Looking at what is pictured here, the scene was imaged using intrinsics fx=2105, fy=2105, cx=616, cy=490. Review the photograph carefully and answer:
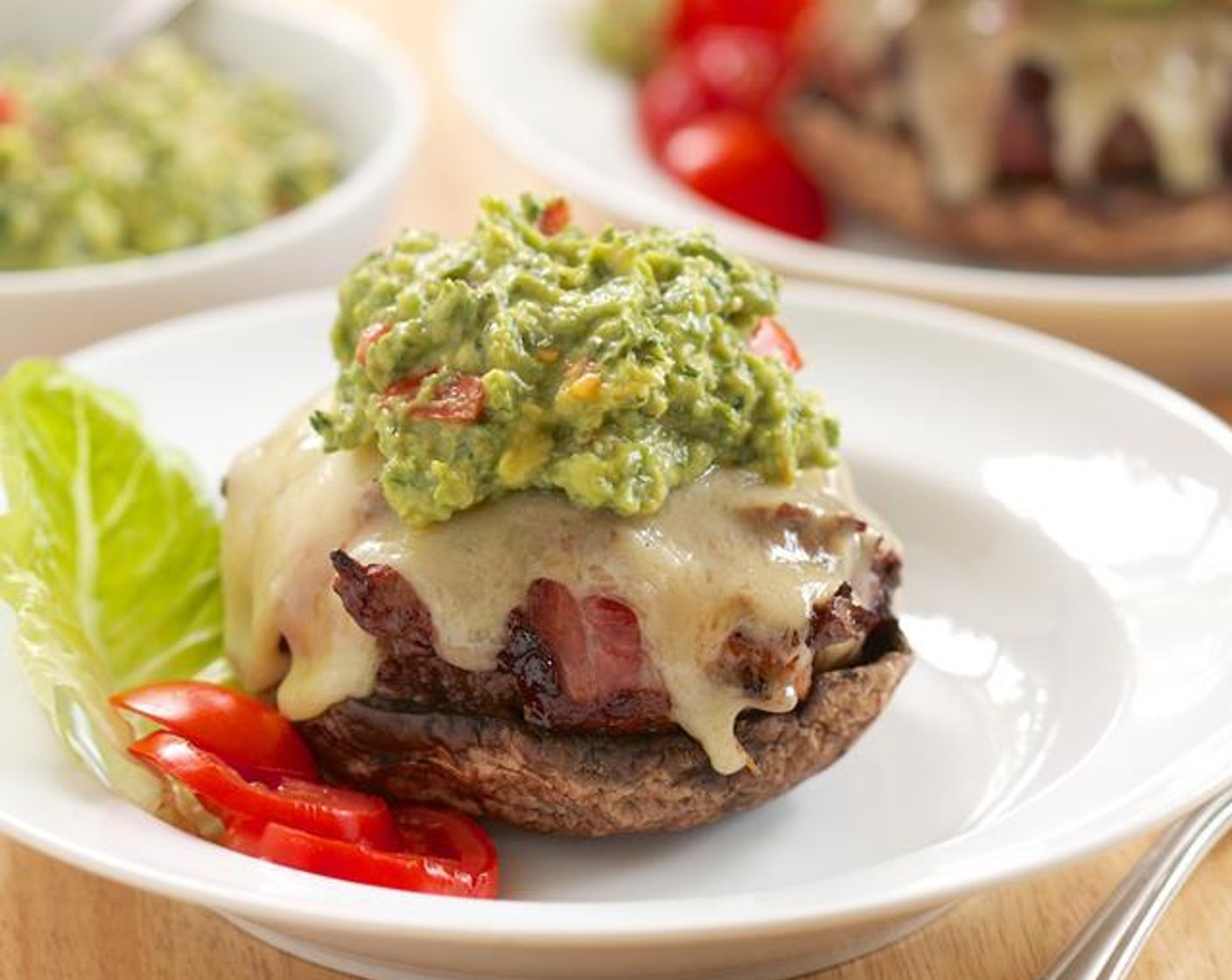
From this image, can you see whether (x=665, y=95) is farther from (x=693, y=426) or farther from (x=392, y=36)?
(x=693, y=426)

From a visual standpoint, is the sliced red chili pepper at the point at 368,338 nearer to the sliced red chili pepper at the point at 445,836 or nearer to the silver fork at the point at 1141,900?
the sliced red chili pepper at the point at 445,836

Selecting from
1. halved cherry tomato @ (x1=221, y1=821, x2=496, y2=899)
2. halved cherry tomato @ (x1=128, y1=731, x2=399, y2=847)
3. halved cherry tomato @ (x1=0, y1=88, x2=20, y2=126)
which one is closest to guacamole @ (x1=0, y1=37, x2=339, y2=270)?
halved cherry tomato @ (x1=0, y1=88, x2=20, y2=126)

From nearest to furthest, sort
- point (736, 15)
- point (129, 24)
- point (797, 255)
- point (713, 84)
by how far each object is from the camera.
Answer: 1. point (797, 255)
2. point (129, 24)
3. point (713, 84)
4. point (736, 15)

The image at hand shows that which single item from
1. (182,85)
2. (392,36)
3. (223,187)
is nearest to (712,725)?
(223,187)

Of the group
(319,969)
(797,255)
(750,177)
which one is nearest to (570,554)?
(319,969)

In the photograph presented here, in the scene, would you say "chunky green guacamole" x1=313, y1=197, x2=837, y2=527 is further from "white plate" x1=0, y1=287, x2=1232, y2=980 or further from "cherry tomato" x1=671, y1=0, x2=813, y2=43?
"cherry tomato" x1=671, y1=0, x2=813, y2=43

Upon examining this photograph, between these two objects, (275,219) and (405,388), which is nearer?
(405,388)

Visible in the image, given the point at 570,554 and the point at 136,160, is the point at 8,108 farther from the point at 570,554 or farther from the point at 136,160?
the point at 570,554
